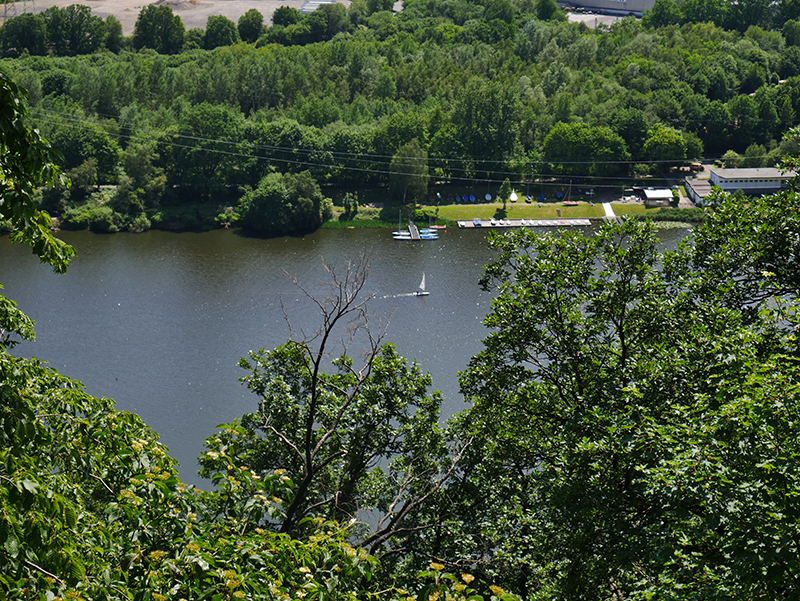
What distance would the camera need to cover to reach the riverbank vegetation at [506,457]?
10031 mm

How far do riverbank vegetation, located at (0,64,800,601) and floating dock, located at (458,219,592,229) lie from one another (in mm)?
57471

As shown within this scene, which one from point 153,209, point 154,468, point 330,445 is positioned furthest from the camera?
point 153,209

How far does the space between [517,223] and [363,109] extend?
27445 mm

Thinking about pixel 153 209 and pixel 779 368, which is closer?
pixel 779 368

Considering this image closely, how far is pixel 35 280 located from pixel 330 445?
47785 mm

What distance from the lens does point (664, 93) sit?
329 feet

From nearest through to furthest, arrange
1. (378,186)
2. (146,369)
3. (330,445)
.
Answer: (330,445), (146,369), (378,186)

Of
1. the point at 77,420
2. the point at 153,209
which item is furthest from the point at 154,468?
the point at 153,209

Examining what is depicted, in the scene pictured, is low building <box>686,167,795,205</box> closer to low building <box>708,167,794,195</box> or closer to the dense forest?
low building <box>708,167,794,195</box>

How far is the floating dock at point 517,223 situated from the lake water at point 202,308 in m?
1.72

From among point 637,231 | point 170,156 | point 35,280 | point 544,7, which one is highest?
point 544,7

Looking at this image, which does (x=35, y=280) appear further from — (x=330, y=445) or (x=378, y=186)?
(x=330, y=445)

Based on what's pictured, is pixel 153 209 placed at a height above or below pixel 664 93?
below

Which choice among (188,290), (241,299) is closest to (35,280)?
(188,290)
